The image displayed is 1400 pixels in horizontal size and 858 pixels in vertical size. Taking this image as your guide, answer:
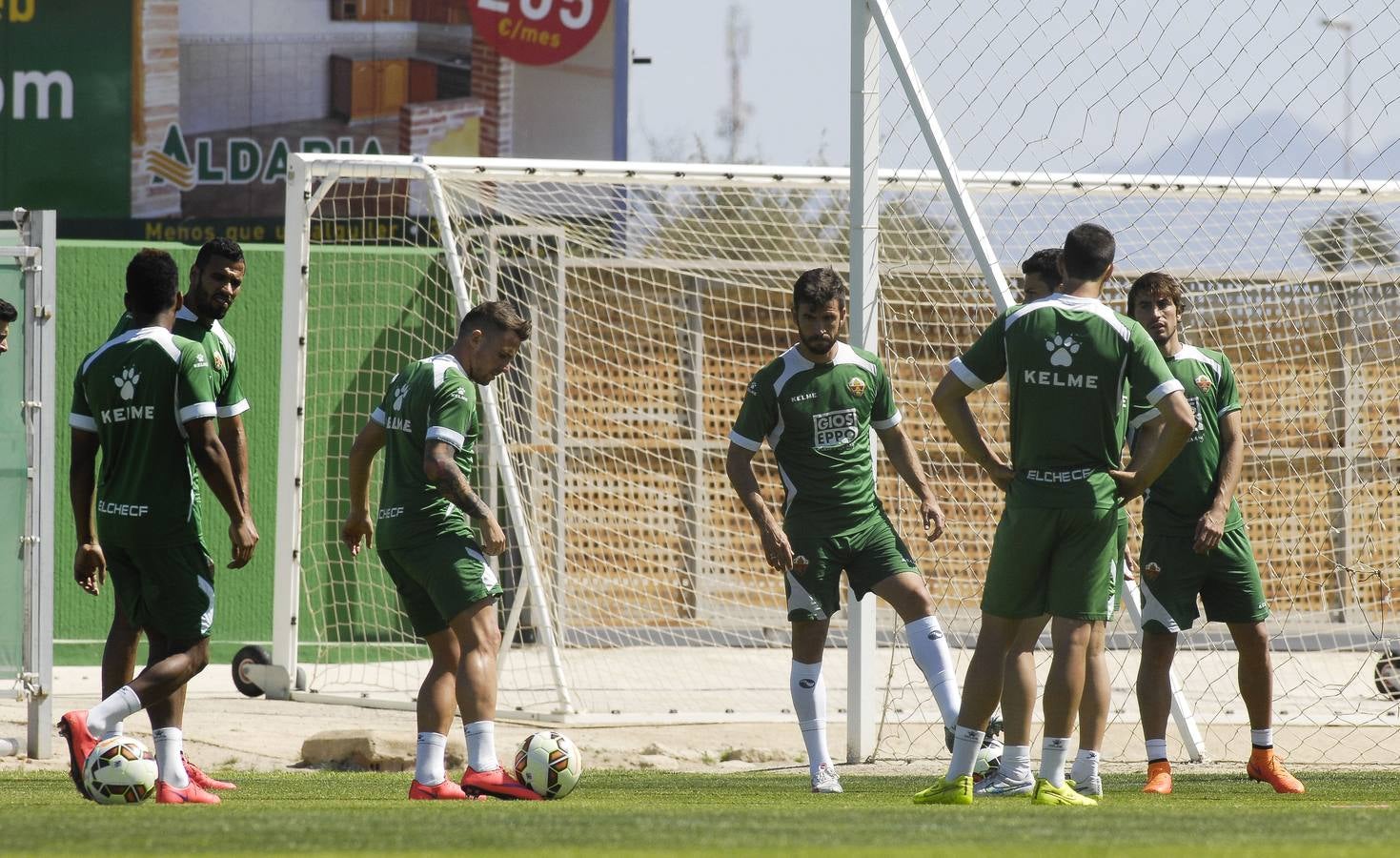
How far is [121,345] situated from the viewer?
20.3ft

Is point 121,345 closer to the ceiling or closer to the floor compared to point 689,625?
closer to the ceiling

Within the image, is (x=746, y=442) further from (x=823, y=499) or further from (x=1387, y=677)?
(x=1387, y=677)

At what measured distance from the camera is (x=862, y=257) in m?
8.10

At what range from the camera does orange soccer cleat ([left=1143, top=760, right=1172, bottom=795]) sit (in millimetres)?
6453

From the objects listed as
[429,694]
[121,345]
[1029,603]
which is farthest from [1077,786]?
[121,345]

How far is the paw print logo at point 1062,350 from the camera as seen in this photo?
5617 millimetres

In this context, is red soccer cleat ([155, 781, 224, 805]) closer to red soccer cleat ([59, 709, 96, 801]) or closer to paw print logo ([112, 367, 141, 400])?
red soccer cleat ([59, 709, 96, 801])

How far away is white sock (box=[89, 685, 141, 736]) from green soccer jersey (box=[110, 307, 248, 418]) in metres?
1.07

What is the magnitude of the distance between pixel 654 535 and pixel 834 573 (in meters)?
5.89

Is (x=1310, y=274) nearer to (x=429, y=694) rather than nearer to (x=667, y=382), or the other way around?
(x=667, y=382)

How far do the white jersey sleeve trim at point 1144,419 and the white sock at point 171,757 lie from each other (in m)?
3.72

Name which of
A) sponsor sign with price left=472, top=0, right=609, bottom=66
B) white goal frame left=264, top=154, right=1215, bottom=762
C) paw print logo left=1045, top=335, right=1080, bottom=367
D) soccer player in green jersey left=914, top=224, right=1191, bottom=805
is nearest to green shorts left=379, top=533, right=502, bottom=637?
soccer player in green jersey left=914, top=224, right=1191, bottom=805

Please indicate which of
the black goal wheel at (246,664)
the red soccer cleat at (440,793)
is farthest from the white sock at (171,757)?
the black goal wheel at (246,664)

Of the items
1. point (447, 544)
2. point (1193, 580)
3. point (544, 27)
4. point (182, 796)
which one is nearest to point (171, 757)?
point (182, 796)
